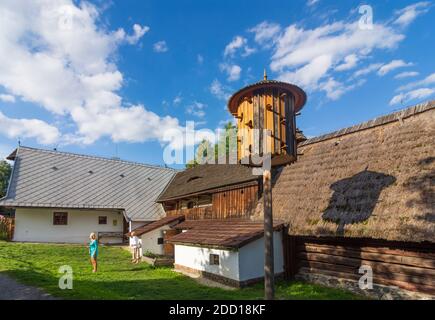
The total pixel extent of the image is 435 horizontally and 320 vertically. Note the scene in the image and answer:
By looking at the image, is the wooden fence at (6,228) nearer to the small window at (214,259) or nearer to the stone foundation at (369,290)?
the small window at (214,259)

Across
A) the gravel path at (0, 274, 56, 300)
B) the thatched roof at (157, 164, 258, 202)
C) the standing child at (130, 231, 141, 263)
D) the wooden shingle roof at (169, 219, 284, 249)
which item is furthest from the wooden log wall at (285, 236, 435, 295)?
the standing child at (130, 231, 141, 263)

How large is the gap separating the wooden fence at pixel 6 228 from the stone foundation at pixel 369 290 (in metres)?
18.7

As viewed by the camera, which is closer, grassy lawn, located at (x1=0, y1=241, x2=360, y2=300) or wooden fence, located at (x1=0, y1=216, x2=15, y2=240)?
grassy lawn, located at (x1=0, y1=241, x2=360, y2=300)

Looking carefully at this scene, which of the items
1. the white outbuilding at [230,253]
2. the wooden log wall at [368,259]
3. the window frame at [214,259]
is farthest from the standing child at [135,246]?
the wooden log wall at [368,259]

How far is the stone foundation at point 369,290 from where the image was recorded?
296 inches

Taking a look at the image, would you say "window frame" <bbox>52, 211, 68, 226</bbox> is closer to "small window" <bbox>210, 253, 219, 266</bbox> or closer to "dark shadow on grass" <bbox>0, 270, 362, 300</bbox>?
"dark shadow on grass" <bbox>0, 270, 362, 300</bbox>

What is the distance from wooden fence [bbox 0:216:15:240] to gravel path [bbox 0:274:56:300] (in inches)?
520

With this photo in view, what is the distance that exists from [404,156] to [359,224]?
8.87 feet

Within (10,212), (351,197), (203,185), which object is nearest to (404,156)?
(351,197)

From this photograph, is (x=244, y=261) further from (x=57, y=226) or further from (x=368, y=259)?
(x=57, y=226)

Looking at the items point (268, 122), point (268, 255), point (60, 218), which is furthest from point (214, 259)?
point (60, 218)

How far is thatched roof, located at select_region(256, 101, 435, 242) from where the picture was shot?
25.0 ft

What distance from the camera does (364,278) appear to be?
28.1 feet
